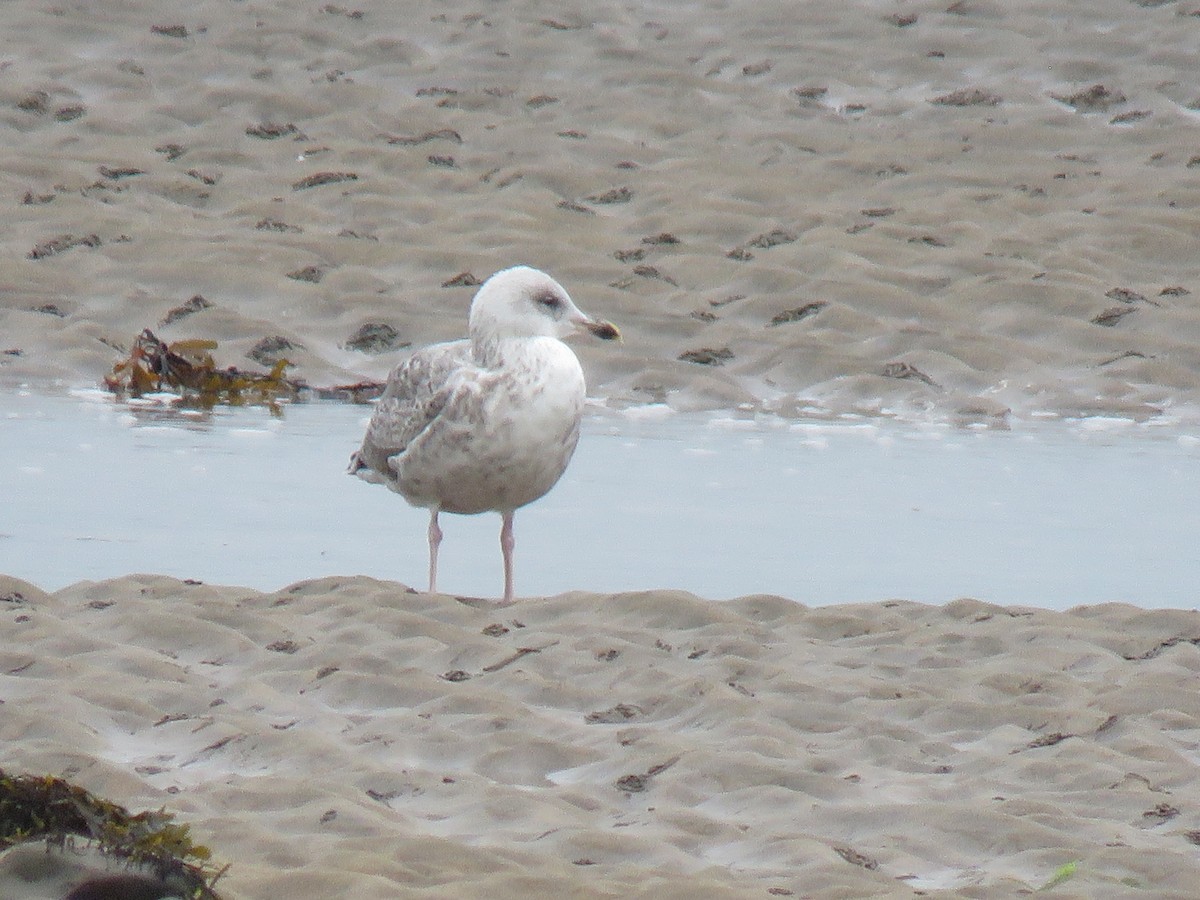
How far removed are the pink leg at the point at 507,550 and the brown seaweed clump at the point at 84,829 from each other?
368 cm

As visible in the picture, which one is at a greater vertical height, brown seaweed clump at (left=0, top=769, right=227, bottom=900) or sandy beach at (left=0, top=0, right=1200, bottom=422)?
sandy beach at (left=0, top=0, right=1200, bottom=422)

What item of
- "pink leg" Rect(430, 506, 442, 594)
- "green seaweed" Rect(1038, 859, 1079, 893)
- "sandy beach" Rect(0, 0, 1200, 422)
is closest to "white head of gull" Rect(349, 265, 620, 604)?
"pink leg" Rect(430, 506, 442, 594)

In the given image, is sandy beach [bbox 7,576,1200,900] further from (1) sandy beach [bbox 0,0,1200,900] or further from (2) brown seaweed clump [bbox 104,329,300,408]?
(2) brown seaweed clump [bbox 104,329,300,408]

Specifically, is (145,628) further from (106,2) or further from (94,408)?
(106,2)

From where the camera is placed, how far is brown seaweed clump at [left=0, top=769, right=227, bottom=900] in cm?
328

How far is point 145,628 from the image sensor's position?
253 inches

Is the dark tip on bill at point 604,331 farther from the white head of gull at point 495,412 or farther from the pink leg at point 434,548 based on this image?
the pink leg at point 434,548

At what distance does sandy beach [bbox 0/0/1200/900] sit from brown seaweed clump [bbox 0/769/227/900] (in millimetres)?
80

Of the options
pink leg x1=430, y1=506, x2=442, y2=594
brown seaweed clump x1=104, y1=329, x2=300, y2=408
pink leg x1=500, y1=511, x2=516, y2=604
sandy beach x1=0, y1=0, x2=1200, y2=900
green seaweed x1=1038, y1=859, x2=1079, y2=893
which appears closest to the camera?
green seaweed x1=1038, y1=859, x2=1079, y2=893

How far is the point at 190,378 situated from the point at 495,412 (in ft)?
12.7

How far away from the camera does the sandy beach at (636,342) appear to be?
4820mm

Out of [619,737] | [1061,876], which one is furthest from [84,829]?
[619,737]

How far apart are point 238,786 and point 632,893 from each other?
1145 mm

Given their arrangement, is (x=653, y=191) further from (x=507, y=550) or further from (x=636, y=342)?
(x=507, y=550)
